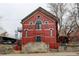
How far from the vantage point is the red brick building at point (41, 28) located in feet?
22.5

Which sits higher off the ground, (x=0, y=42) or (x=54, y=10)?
(x=54, y=10)

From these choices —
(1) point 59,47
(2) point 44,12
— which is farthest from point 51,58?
(2) point 44,12

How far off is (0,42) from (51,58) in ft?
2.64

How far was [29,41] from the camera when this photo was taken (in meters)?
6.88

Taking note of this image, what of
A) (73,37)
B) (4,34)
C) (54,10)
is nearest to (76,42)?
(73,37)

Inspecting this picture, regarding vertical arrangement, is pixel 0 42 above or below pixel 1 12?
below

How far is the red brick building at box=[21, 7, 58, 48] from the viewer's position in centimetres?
686

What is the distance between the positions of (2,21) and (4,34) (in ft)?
0.65

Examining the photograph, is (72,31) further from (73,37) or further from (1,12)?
(1,12)

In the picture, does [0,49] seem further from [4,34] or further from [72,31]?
[72,31]

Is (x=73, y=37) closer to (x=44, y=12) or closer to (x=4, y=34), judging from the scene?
(x=44, y=12)

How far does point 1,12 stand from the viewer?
6.86 m

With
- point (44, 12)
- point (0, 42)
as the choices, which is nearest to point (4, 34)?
point (0, 42)

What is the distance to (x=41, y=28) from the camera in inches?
271
